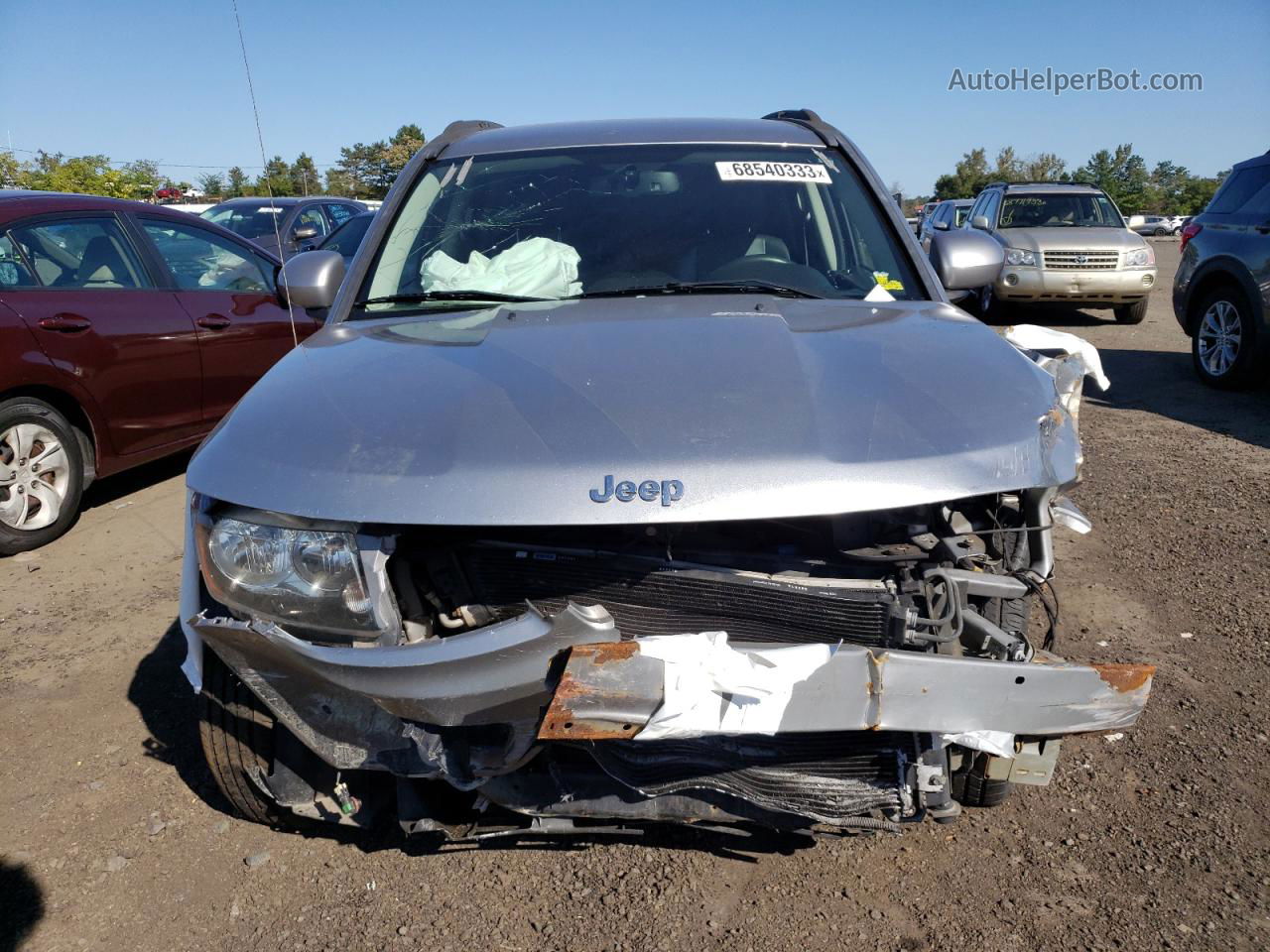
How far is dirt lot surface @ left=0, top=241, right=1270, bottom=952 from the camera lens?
7.47 ft

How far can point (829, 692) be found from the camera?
1.88 metres

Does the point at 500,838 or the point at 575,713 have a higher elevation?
the point at 575,713

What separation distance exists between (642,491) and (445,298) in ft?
4.62

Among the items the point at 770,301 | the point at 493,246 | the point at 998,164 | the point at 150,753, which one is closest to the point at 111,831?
the point at 150,753

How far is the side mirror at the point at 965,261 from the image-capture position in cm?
330

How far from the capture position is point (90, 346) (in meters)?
5.04

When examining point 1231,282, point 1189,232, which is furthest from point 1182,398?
point 1189,232

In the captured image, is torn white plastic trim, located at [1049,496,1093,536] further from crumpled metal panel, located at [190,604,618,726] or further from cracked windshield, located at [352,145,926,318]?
crumpled metal panel, located at [190,604,618,726]

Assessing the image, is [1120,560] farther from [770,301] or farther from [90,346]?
[90,346]

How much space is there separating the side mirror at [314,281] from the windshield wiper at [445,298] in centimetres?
28

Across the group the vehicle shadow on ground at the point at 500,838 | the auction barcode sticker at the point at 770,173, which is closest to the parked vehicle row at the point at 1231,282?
the auction barcode sticker at the point at 770,173

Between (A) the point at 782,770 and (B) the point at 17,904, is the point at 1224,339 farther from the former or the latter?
(B) the point at 17,904

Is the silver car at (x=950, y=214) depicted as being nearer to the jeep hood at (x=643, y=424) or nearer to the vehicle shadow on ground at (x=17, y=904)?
the jeep hood at (x=643, y=424)

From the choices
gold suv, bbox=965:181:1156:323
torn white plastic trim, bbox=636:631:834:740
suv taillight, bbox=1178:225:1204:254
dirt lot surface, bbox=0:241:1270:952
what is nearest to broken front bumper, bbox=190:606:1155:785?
torn white plastic trim, bbox=636:631:834:740
